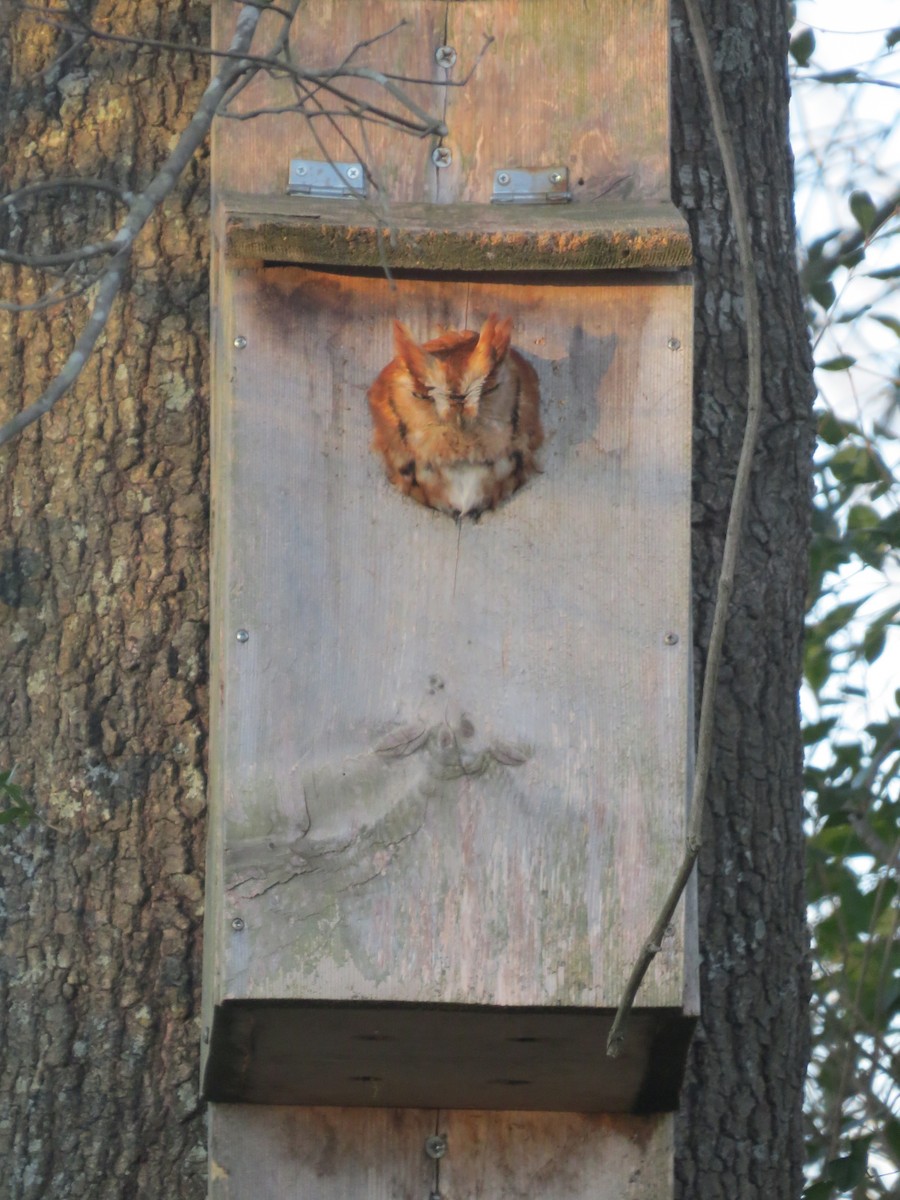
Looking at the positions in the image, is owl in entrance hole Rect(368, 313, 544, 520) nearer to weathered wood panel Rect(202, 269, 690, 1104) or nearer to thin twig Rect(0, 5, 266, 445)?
weathered wood panel Rect(202, 269, 690, 1104)

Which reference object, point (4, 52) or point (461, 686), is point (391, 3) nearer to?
point (4, 52)

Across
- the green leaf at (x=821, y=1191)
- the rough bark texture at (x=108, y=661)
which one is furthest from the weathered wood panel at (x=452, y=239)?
the green leaf at (x=821, y=1191)

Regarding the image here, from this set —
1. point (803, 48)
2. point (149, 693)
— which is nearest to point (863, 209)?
point (803, 48)

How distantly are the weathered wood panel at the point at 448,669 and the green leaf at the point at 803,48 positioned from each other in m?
1.71

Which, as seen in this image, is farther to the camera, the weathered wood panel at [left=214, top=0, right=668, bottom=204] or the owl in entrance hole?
the weathered wood panel at [left=214, top=0, right=668, bottom=204]

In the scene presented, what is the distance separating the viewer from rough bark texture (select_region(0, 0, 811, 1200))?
224 centimetres

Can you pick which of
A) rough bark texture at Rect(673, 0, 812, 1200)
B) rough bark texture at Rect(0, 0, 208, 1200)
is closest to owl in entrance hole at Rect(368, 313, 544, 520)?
rough bark texture at Rect(0, 0, 208, 1200)

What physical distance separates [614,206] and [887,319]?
170 cm

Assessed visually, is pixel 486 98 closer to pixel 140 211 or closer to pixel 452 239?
pixel 452 239

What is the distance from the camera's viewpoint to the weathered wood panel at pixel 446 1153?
209 cm

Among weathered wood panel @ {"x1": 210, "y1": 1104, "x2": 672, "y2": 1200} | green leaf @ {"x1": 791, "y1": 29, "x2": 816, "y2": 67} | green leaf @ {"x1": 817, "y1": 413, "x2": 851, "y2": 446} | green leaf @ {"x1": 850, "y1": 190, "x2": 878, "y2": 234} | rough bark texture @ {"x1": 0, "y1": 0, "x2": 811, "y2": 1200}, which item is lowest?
weathered wood panel @ {"x1": 210, "y1": 1104, "x2": 672, "y2": 1200}

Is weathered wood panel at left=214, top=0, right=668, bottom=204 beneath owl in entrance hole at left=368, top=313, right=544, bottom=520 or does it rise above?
above

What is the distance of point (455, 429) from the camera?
1.97 metres

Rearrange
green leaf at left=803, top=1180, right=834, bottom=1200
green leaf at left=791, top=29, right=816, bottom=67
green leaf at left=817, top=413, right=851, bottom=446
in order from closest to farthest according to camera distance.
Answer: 1. green leaf at left=803, top=1180, right=834, bottom=1200
2. green leaf at left=791, top=29, right=816, bottom=67
3. green leaf at left=817, top=413, right=851, bottom=446
